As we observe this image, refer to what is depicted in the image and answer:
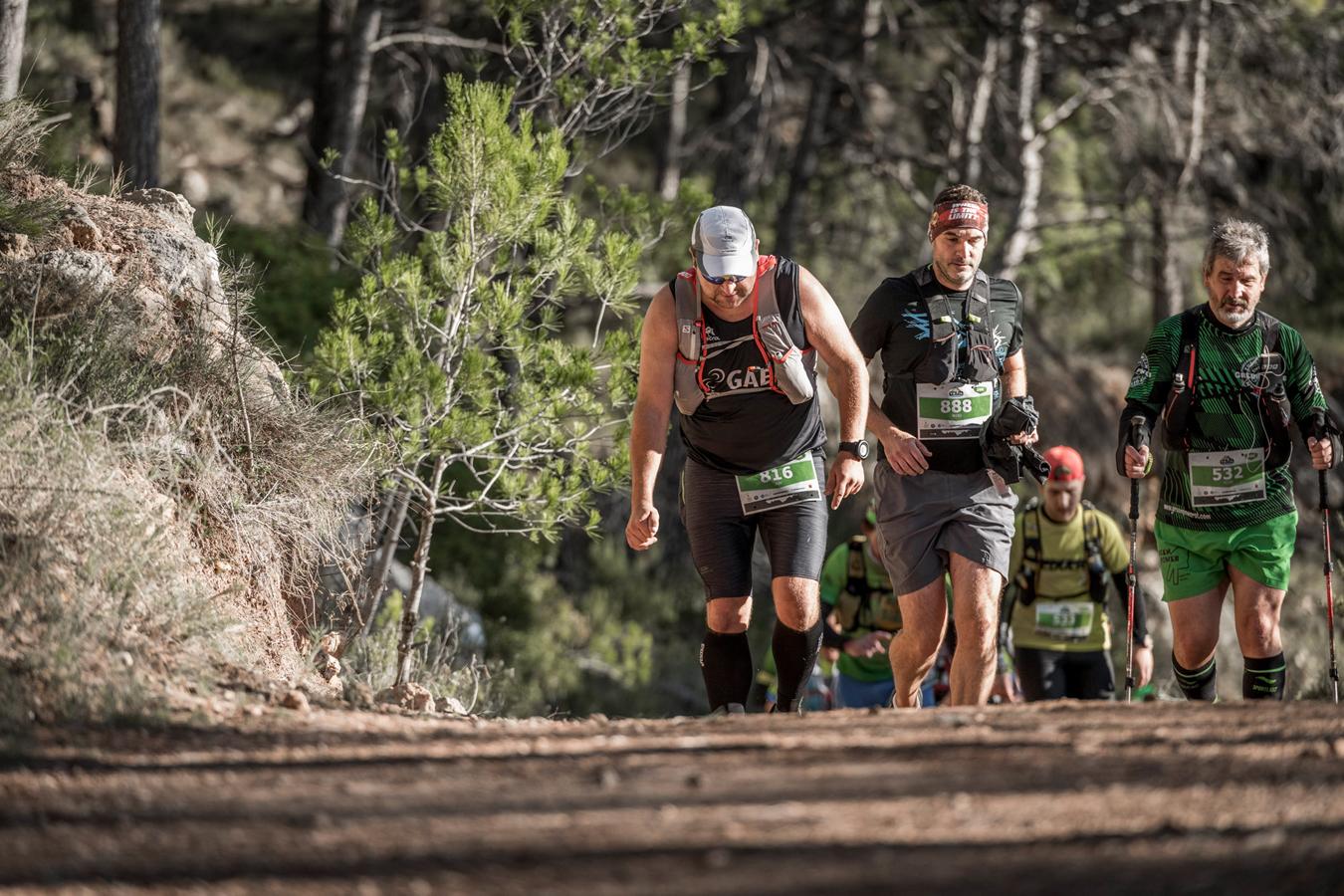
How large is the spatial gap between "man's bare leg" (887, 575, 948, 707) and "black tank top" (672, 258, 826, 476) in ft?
2.82

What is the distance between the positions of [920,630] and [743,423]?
1.29m

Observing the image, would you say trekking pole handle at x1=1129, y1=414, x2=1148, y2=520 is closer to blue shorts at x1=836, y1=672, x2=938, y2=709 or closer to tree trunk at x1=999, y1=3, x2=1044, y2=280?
blue shorts at x1=836, y1=672, x2=938, y2=709

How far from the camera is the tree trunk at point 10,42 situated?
29.0ft

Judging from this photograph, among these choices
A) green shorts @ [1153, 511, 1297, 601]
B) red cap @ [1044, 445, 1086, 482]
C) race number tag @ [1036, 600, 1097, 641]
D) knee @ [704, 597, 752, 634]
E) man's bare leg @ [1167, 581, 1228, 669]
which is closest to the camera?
knee @ [704, 597, 752, 634]

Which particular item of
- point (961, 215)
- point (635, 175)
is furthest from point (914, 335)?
point (635, 175)

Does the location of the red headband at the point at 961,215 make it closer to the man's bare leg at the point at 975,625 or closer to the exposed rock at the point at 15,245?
the man's bare leg at the point at 975,625

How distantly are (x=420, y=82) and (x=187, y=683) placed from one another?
12564 millimetres

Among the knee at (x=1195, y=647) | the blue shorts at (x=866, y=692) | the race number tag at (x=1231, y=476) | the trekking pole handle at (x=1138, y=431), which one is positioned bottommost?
the blue shorts at (x=866, y=692)

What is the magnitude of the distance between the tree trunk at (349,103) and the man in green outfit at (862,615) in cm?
641

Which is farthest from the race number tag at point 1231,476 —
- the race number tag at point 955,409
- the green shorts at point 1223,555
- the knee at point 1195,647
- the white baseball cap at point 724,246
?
the white baseball cap at point 724,246

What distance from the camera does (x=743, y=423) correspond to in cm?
639

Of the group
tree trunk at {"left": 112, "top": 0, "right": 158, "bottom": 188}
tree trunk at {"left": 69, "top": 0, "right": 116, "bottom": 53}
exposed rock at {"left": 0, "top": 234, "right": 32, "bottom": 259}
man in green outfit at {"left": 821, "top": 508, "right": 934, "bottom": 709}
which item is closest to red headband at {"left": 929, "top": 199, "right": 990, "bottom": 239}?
man in green outfit at {"left": 821, "top": 508, "right": 934, "bottom": 709}

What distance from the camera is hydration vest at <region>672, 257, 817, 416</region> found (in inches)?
245

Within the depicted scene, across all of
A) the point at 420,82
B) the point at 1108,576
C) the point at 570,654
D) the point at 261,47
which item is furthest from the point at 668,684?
the point at 261,47
